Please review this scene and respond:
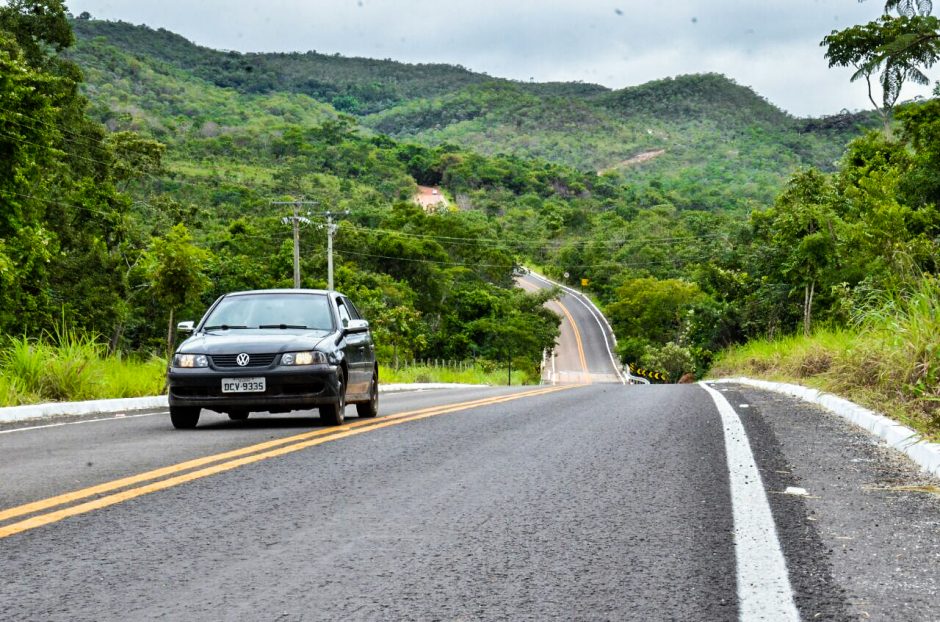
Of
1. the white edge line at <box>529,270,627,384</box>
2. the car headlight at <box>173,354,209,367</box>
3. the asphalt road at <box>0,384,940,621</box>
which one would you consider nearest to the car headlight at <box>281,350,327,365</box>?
the car headlight at <box>173,354,209,367</box>

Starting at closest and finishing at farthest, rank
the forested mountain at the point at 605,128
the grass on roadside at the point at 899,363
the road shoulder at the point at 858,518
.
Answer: the road shoulder at the point at 858,518 → the grass on roadside at the point at 899,363 → the forested mountain at the point at 605,128

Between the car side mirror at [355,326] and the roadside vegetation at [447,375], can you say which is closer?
the car side mirror at [355,326]

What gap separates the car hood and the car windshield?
1.07 feet

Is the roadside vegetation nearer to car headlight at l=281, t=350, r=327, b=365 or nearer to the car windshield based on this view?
the car windshield

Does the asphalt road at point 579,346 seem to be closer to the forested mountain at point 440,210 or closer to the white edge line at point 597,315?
the white edge line at point 597,315

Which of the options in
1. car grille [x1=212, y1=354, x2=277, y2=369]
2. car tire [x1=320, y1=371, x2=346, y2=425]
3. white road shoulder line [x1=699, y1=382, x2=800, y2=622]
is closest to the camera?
white road shoulder line [x1=699, y1=382, x2=800, y2=622]

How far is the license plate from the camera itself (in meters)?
10.4

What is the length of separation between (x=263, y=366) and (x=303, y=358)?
1.41 feet

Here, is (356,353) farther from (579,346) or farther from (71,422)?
(579,346)

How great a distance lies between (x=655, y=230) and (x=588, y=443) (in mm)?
105143

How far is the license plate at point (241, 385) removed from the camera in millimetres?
10375

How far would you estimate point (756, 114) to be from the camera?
182m

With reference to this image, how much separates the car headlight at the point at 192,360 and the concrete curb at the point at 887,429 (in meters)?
6.77

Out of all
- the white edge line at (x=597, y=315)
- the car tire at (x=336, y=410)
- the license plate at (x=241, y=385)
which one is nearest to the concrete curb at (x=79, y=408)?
the license plate at (x=241, y=385)
